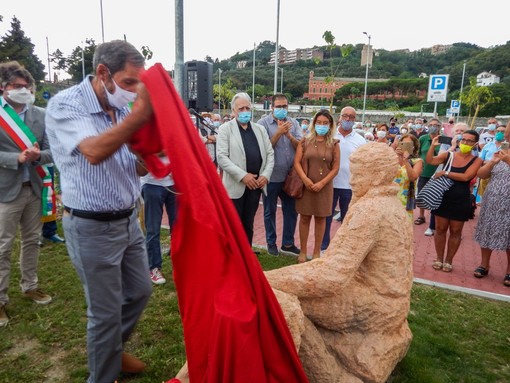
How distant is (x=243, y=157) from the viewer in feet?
14.7

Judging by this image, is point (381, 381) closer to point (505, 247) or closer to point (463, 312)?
point (463, 312)

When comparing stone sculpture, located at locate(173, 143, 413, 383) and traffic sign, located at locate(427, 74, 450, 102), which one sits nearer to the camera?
stone sculpture, located at locate(173, 143, 413, 383)

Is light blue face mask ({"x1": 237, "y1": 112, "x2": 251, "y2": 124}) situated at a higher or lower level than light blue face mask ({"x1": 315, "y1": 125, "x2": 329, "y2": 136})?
higher

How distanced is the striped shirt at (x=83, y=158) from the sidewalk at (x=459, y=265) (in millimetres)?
3584

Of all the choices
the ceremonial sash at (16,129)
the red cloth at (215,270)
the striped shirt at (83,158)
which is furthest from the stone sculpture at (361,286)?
the ceremonial sash at (16,129)

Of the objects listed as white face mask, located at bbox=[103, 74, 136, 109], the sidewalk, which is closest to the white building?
the sidewalk

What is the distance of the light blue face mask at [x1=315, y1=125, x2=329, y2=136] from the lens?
15.3ft

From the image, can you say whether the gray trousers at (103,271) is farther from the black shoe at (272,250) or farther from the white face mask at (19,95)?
the black shoe at (272,250)

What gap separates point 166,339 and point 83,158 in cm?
181

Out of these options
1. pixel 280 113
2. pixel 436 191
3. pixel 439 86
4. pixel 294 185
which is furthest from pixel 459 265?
pixel 439 86

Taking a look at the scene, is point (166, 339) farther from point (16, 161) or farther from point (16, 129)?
point (16, 129)

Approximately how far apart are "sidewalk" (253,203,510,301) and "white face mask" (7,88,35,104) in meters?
3.39

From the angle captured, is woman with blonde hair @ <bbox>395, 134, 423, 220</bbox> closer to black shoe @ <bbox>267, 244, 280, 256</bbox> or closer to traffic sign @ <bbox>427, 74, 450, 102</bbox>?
black shoe @ <bbox>267, 244, 280, 256</bbox>

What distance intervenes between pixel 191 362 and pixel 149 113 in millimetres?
1085
